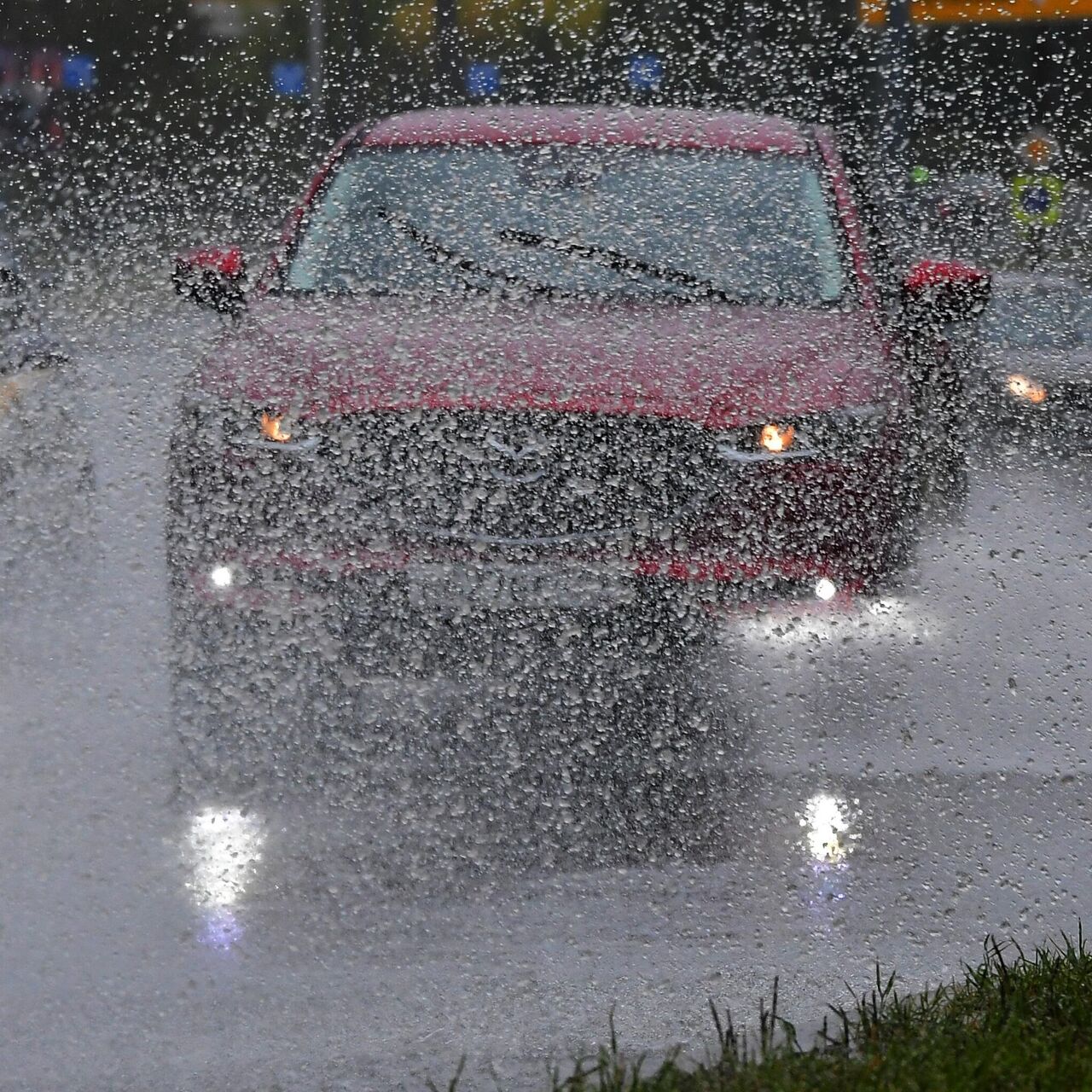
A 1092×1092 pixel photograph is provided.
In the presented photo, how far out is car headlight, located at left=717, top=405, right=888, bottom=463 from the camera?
356 centimetres

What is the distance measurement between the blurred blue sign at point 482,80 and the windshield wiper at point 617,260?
16.5 ft

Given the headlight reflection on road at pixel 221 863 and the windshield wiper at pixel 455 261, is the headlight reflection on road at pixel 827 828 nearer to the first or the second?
the headlight reflection on road at pixel 221 863

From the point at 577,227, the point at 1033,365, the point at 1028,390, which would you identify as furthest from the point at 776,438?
the point at 1033,365

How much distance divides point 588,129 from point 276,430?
48.2 inches

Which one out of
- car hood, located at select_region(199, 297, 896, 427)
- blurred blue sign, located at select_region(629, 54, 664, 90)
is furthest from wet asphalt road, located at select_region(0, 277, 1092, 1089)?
blurred blue sign, located at select_region(629, 54, 664, 90)

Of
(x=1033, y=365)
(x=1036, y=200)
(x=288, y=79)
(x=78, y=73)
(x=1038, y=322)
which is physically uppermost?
(x=78, y=73)

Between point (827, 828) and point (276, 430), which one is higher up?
point (276, 430)

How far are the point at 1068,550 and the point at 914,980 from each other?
2669mm

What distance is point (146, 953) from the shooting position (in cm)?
271

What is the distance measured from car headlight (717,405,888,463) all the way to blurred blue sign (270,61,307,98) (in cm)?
684

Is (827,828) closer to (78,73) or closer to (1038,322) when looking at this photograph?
(1038,322)

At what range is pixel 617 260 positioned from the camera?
159 inches

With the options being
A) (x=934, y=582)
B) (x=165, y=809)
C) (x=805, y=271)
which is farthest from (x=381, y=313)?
(x=934, y=582)

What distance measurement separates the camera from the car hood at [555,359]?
355 cm
